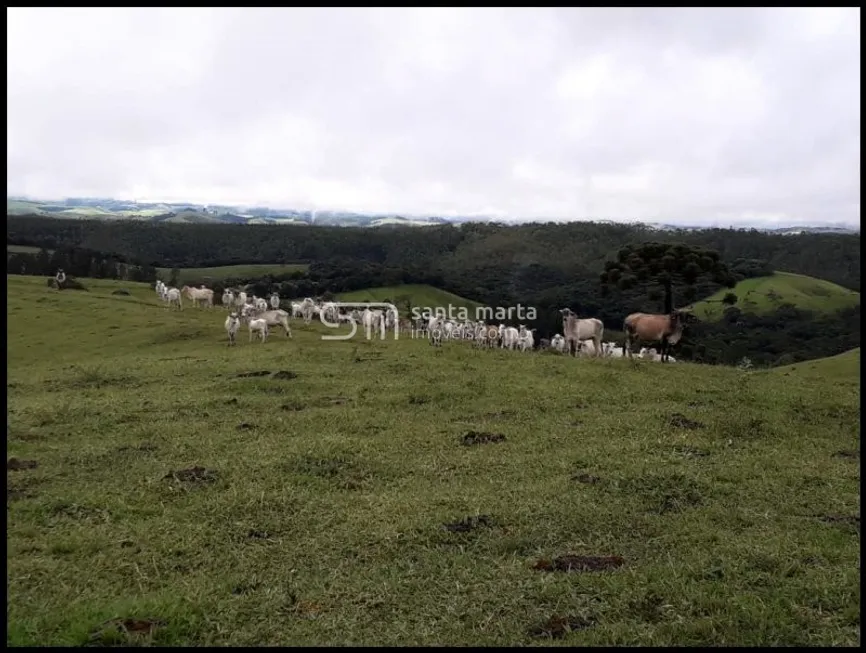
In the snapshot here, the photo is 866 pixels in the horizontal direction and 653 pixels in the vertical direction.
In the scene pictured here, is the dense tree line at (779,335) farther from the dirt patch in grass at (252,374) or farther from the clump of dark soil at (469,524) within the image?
the clump of dark soil at (469,524)

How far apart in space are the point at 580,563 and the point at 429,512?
196 cm

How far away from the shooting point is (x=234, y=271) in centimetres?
9612

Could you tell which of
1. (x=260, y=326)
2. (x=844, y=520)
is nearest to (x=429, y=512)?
(x=844, y=520)

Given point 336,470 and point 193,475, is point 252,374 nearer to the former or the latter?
point 193,475

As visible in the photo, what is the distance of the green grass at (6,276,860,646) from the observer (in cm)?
543

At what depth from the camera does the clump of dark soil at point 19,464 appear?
9289 mm

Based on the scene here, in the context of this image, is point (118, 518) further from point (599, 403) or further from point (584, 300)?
point (584, 300)

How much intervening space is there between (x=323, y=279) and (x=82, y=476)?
67.3 m

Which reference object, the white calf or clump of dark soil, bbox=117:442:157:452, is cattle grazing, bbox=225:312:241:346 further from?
clump of dark soil, bbox=117:442:157:452

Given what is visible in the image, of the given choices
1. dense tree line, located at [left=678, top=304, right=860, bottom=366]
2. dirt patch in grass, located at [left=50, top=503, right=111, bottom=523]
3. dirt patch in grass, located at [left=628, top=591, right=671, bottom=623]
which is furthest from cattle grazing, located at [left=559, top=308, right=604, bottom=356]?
dirt patch in grass, located at [left=628, top=591, right=671, bottom=623]

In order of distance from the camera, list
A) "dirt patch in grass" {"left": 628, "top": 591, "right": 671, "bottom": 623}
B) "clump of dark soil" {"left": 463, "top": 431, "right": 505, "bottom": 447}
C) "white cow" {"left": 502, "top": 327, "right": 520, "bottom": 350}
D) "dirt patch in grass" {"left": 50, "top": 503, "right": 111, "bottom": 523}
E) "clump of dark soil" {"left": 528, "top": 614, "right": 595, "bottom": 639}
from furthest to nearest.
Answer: "white cow" {"left": 502, "top": 327, "right": 520, "bottom": 350} → "clump of dark soil" {"left": 463, "top": 431, "right": 505, "bottom": 447} → "dirt patch in grass" {"left": 50, "top": 503, "right": 111, "bottom": 523} → "dirt patch in grass" {"left": 628, "top": 591, "right": 671, "bottom": 623} → "clump of dark soil" {"left": 528, "top": 614, "right": 595, "bottom": 639}

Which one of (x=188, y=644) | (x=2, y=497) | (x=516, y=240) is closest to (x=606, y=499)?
(x=188, y=644)

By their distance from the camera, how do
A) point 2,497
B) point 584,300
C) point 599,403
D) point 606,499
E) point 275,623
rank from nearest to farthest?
point 275,623, point 2,497, point 606,499, point 599,403, point 584,300

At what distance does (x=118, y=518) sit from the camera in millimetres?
7660
